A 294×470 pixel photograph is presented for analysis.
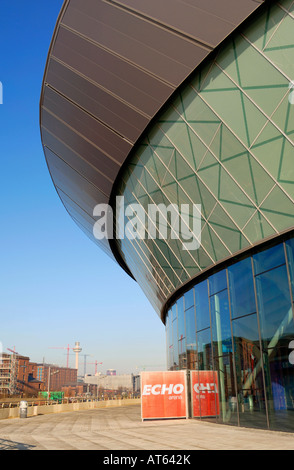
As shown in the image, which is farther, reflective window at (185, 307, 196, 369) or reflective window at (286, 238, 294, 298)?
reflective window at (185, 307, 196, 369)

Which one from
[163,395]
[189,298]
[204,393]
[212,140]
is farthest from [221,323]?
[212,140]

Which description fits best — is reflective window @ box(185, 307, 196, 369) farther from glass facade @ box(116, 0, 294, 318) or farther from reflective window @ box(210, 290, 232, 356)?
glass facade @ box(116, 0, 294, 318)

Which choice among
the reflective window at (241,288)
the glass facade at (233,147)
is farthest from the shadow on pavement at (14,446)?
the reflective window at (241,288)

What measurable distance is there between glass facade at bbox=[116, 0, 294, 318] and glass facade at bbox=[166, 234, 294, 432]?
234 mm

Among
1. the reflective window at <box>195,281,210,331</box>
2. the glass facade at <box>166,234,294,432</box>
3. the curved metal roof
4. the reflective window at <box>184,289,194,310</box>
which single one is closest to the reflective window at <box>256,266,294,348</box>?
the glass facade at <box>166,234,294,432</box>

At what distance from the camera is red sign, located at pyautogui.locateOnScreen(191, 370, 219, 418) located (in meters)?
18.5

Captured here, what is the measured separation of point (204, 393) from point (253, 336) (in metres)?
5.58

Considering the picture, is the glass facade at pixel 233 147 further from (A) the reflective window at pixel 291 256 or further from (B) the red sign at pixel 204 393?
(B) the red sign at pixel 204 393

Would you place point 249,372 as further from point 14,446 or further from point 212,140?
point 212,140

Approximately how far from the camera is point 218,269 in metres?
18.3

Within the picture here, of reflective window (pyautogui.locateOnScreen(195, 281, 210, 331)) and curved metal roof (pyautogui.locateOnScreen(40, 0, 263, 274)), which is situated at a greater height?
curved metal roof (pyautogui.locateOnScreen(40, 0, 263, 274))

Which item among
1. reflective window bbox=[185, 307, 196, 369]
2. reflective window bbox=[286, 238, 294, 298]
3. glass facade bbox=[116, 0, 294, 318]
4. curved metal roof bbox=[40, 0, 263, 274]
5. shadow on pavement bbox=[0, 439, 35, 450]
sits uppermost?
curved metal roof bbox=[40, 0, 263, 274]

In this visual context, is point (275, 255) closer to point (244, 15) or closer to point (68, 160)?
point (244, 15)

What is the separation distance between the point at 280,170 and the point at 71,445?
413 inches
